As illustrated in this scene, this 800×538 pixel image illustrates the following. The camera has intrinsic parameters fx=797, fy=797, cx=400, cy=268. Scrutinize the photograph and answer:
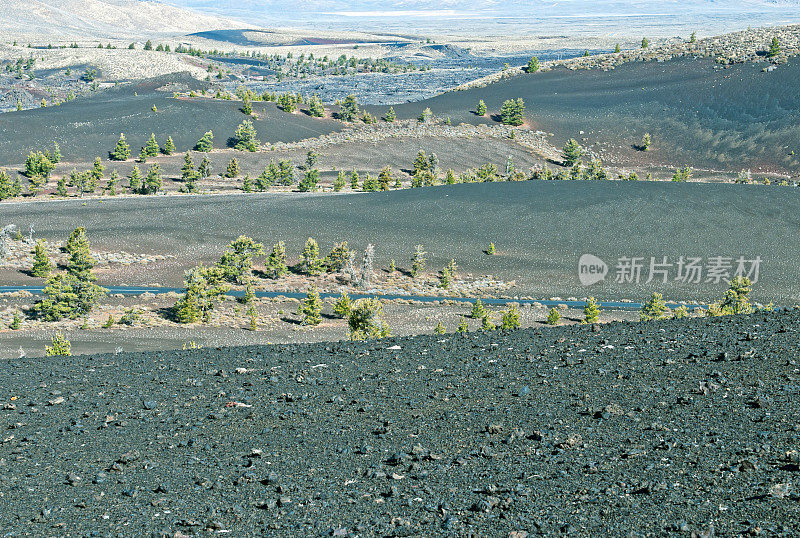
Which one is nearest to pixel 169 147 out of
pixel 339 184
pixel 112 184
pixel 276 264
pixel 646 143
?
pixel 112 184

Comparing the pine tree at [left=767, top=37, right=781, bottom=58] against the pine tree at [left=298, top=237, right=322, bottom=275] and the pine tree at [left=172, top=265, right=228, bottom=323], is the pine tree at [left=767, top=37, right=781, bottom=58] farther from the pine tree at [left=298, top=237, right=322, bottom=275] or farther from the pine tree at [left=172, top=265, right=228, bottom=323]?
the pine tree at [left=172, top=265, right=228, bottom=323]

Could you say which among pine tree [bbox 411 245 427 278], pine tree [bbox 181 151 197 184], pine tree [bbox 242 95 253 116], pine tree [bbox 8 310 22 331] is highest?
pine tree [bbox 242 95 253 116]

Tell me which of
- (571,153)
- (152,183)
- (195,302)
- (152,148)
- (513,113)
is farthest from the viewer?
(513,113)

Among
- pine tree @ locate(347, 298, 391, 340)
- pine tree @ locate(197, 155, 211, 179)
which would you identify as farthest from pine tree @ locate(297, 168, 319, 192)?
pine tree @ locate(347, 298, 391, 340)

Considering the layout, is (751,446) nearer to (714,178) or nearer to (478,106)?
(714,178)

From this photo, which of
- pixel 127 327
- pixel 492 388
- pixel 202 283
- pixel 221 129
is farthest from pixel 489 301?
pixel 221 129

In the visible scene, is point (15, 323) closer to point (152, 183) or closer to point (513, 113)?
point (152, 183)
